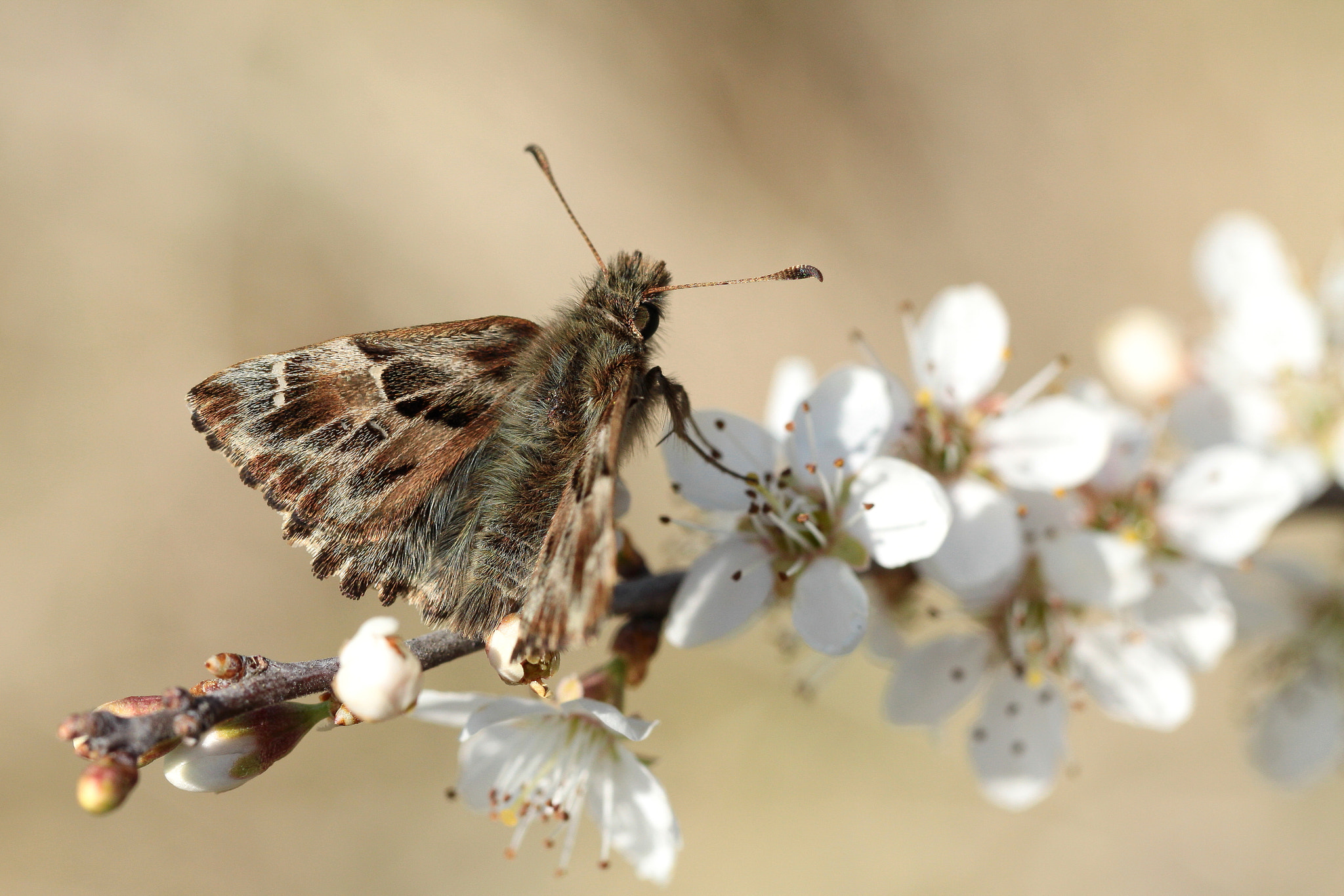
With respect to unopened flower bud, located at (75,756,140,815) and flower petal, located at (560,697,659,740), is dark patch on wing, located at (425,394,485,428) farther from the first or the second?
unopened flower bud, located at (75,756,140,815)

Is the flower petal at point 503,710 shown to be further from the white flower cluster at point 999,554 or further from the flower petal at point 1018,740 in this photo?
Result: the flower petal at point 1018,740

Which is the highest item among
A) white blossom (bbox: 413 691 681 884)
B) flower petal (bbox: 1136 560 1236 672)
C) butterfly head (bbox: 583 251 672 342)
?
butterfly head (bbox: 583 251 672 342)

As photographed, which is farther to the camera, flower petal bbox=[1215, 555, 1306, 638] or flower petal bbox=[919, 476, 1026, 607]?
flower petal bbox=[1215, 555, 1306, 638]

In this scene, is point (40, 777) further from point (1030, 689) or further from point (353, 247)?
point (1030, 689)

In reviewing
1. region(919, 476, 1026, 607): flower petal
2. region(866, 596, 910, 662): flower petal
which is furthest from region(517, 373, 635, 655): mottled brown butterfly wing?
region(866, 596, 910, 662): flower petal

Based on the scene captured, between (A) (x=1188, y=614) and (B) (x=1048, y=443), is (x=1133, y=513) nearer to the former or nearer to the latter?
(A) (x=1188, y=614)

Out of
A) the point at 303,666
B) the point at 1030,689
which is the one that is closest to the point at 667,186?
the point at 1030,689

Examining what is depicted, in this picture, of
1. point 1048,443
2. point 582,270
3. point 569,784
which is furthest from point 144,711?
point 582,270
